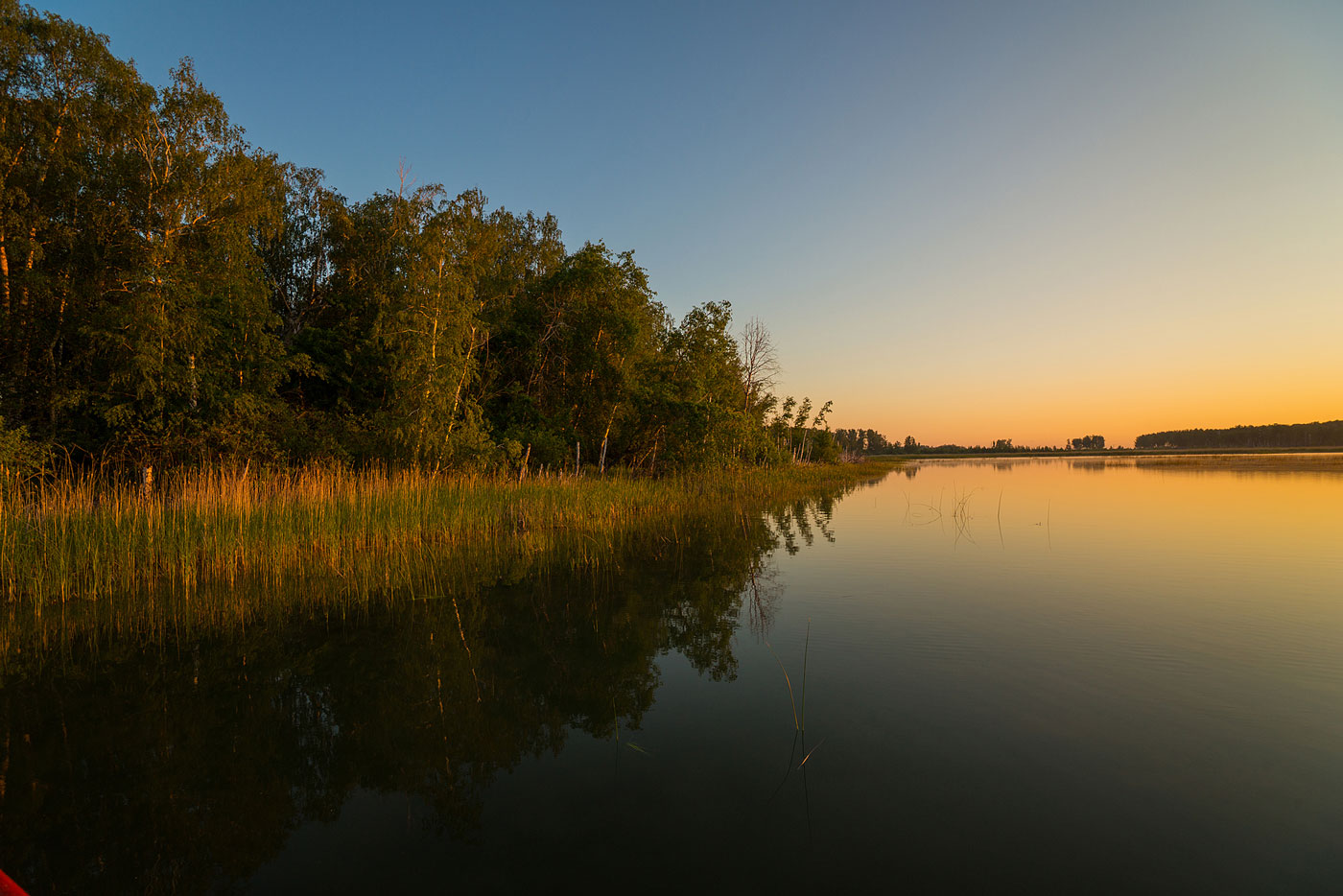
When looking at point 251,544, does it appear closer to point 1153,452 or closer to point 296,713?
point 296,713

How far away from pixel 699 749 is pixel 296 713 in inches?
133

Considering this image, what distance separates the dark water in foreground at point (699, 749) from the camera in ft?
10.1

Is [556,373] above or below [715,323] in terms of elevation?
below

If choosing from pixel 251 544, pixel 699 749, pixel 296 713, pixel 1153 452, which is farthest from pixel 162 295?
pixel 1153 452

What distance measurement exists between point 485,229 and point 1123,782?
79.6 feet

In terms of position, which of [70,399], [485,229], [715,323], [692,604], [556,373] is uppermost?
[485,229]

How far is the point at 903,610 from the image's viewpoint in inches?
311

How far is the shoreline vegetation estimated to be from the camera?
25.3ft

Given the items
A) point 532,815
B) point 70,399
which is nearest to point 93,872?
point 532,815

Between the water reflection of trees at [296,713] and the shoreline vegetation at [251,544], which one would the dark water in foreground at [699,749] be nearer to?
the water reflection of trees at [296,713]

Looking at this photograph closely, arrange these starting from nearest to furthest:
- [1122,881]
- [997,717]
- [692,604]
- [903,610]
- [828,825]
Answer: [1122,881]
[828,825]
[997,717]
[903,610]
[692,604]

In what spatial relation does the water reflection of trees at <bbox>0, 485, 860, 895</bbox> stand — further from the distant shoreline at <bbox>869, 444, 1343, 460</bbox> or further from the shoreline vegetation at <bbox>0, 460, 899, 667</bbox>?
the distant shoreline at <bbox>869, 444, 1343, 460</bbox>

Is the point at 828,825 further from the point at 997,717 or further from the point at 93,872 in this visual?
the point at 93,872

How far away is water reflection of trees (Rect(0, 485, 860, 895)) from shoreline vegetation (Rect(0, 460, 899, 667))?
76 cm
